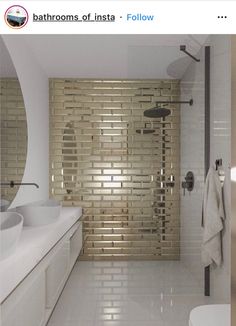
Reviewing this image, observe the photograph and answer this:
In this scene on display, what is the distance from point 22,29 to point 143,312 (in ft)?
6.46

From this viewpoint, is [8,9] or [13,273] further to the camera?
[13,273]

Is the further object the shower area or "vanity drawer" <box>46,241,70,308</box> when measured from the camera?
the shower area

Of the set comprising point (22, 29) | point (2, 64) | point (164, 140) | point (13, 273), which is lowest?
point (13, 273)

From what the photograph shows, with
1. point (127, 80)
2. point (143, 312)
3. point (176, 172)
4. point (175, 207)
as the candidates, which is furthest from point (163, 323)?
point (127, 80)

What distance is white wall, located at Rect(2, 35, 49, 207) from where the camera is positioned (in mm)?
2350

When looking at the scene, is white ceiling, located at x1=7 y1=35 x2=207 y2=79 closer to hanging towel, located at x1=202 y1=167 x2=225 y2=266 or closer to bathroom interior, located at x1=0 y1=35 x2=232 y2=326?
bathroom interior, located at x1=0 y1=35 x2=232 y2=326

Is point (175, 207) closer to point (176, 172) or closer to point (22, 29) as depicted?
point (176, 172)

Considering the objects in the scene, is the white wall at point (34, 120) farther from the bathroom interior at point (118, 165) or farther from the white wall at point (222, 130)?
the white wall at point (222, 130)

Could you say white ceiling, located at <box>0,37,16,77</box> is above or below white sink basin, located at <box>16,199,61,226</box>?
above

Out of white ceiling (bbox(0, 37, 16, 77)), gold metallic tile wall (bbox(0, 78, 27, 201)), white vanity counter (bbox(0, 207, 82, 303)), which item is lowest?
white vanity counter (bbox(0, 207, 82, 303))

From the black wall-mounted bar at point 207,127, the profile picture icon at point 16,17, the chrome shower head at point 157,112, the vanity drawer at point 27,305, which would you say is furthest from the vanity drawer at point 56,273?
the profile picture icon at point 16,17

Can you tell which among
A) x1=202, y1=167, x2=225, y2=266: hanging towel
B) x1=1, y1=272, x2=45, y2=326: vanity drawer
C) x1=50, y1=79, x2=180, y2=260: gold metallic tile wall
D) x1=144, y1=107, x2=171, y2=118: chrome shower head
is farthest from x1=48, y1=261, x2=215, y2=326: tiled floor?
x1=144, y1=107, x2=171, y2=118: chrome shower head

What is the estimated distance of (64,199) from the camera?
8.87ft

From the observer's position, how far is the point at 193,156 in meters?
2.29
